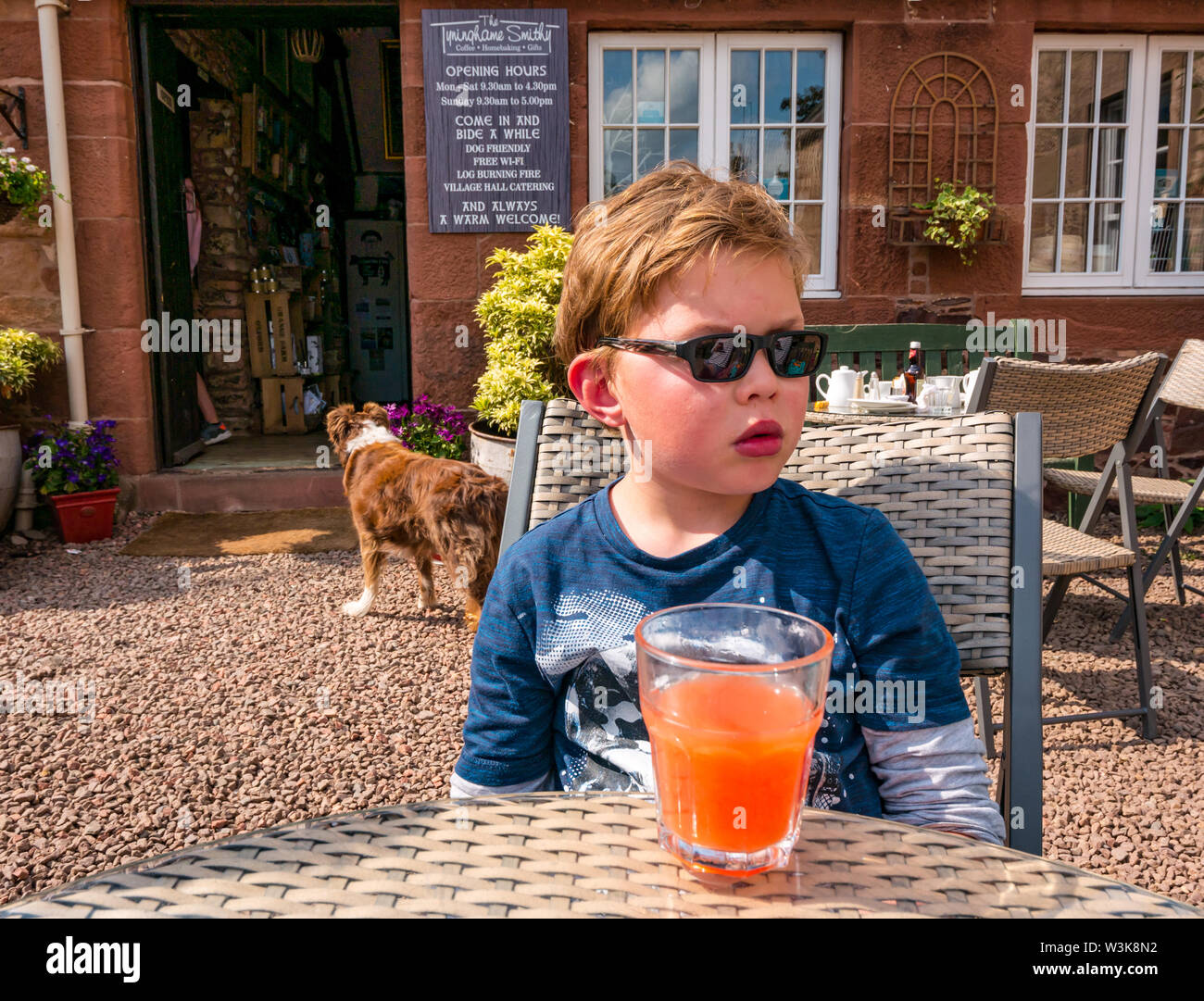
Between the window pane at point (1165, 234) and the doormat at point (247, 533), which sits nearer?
the doormat at point (247, 533)

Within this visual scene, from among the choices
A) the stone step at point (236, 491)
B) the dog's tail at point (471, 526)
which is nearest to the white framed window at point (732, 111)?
the stone step at point (236, 491)

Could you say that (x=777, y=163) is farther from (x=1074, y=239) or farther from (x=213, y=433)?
(x=213, y=433)

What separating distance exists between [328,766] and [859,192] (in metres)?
4.56

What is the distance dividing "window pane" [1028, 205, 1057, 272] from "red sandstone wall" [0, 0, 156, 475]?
567cm

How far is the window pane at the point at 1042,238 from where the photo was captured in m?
5.89

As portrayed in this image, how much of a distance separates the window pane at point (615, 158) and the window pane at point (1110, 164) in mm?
3035

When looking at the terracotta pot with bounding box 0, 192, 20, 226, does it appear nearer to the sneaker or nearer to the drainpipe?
the drainpipe

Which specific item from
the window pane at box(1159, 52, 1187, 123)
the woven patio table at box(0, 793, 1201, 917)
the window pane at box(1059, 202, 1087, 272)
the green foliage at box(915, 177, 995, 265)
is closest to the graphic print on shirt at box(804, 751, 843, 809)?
the woven patio table at box(0, 793, 1201, 917)

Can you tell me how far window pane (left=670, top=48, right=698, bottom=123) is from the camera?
564 cm

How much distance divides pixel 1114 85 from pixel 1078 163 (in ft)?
1.60

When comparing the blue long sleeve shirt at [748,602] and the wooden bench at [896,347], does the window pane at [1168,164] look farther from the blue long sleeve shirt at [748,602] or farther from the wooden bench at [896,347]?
the blue long sleeve shirt at [748,602]

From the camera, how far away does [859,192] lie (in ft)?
18.2
